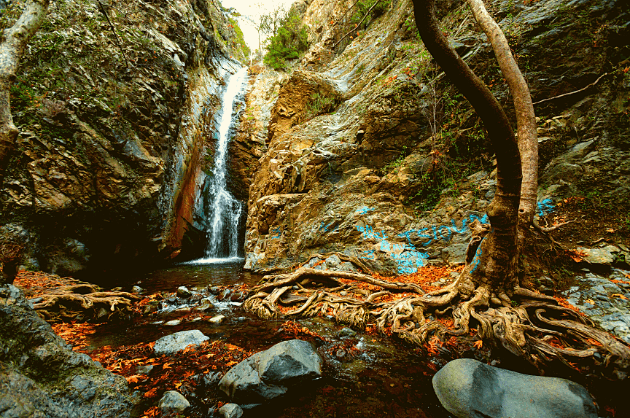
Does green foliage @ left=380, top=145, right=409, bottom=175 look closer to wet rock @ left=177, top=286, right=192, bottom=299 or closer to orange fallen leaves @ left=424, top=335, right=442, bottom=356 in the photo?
orange fallen leaves @ left=424, top=335, right=442, bottom=356

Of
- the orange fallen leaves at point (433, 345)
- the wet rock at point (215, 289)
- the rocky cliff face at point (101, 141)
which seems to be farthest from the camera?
the rocky cliff face at point (101, 141)

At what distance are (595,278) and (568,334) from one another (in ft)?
6.23

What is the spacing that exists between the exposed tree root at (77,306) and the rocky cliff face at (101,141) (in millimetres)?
3665

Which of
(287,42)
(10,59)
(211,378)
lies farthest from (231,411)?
(287,42)

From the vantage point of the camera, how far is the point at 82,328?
4.95 m

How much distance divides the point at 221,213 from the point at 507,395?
16726mm

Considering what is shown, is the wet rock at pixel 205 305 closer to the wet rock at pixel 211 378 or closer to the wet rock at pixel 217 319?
the wet rock at pixel 217 319

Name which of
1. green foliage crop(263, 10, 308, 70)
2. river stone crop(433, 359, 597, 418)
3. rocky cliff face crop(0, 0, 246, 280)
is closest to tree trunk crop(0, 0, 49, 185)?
rocky cliff face crop(0, 0, 246, 280)

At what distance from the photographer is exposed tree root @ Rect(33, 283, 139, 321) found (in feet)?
17.1

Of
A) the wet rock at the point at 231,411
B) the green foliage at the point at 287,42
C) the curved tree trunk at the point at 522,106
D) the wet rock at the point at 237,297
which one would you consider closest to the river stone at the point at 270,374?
the wet rock at the point at 231,411

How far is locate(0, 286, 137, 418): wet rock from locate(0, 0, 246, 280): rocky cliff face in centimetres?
818

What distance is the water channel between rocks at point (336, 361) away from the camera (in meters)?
2.70

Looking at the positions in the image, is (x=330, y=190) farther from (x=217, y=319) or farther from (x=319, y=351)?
(x=319, y=351)

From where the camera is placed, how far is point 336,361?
3646mm
